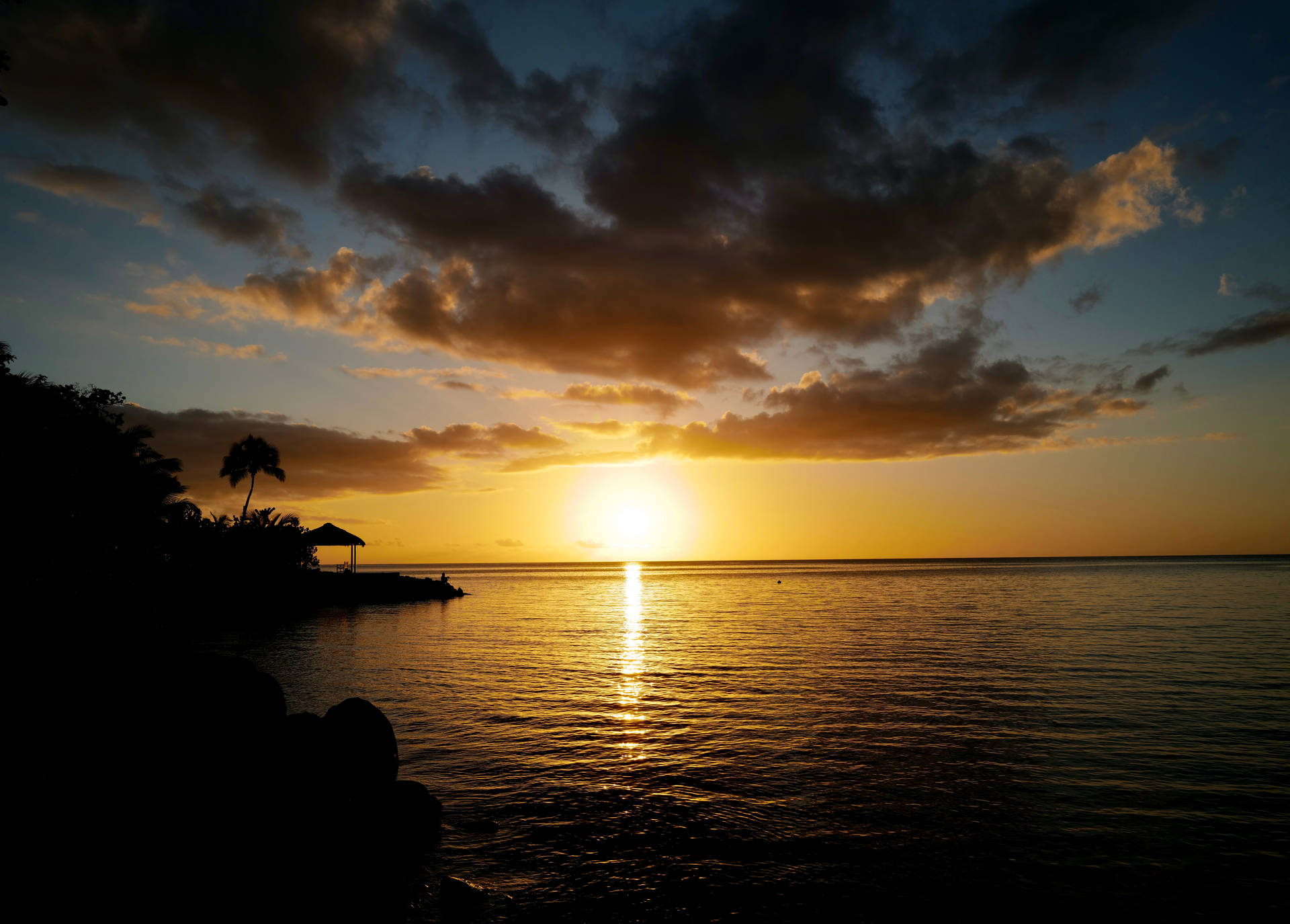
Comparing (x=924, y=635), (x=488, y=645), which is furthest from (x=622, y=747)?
(x=924, y=635)

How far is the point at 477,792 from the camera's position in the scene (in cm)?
1331

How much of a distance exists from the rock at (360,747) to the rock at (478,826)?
1.62m

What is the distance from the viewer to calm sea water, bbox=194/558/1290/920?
9500 millimetres

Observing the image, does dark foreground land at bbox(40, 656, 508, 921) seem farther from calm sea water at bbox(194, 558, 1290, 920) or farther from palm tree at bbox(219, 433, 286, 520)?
palm tree at bbox(219, 433, 286, 520)

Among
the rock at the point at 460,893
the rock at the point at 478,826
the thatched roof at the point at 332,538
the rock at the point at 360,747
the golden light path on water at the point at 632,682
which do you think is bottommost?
the golden light path on water at the point at 632,682

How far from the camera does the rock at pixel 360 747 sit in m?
11.5

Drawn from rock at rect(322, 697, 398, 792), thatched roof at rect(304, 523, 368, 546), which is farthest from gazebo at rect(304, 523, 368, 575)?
rock at rect(322, 697, 398, 792)

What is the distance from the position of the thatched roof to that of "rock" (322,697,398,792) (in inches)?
2388

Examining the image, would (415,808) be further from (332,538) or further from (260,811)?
(332,538)

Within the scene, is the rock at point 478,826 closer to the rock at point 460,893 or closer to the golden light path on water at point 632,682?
the rock at point 460,893

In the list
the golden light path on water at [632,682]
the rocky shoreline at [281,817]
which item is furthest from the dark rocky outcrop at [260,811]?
the golden light path on water at [632,682]

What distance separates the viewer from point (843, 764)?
14.6 metres

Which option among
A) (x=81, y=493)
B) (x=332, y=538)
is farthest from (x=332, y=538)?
(x=81, y=493)

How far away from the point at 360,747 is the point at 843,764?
35.0ft
